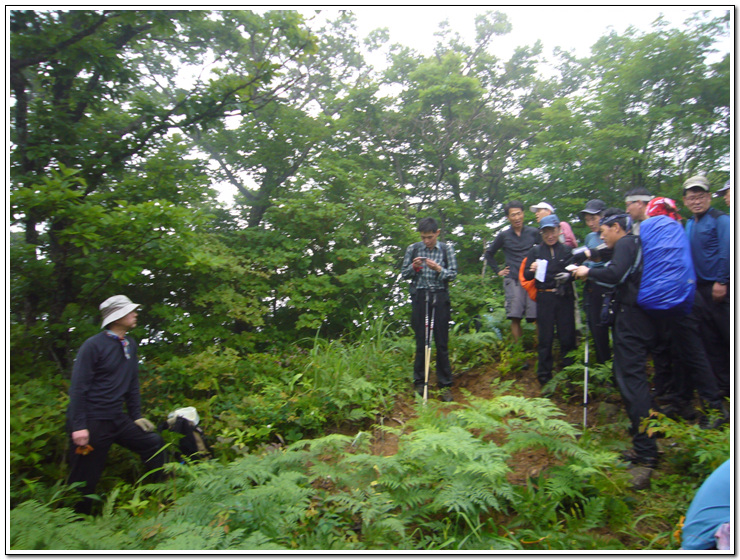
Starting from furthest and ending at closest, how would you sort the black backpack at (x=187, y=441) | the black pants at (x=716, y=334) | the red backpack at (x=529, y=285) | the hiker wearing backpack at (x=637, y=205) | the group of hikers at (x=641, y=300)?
1. the red backpack at (x=529, y=285)
2. the hiker wearing backpack at (x=637, y=205)
3. the black backpack at (x=187, y=441)
4. the black pants at (x=716, y=334)
5. the group of hikers at (x=641, y=300)

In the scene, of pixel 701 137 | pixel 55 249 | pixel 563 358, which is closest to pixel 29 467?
pixel 55 249

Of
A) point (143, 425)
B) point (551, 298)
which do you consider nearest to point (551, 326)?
point (551, 298)

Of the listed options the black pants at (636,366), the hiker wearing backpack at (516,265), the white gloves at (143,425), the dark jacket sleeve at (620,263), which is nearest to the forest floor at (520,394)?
the hiker wearing backpack at (516,265)

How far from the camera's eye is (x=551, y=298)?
16.9 feet

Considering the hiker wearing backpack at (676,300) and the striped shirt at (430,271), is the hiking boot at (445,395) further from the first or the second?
the hiker wearing backpack at (676,300)

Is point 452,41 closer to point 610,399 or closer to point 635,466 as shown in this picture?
point 610,399

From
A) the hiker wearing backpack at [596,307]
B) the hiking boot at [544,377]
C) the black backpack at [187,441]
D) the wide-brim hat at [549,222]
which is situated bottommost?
the black backpack at [187,441]

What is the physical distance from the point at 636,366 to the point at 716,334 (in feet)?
3.91

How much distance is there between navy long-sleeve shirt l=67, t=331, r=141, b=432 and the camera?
3.67 m

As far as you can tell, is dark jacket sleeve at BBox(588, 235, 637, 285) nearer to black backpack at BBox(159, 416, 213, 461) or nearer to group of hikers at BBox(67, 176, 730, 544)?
group of hikers at BBox(67, 176, 730, 544)

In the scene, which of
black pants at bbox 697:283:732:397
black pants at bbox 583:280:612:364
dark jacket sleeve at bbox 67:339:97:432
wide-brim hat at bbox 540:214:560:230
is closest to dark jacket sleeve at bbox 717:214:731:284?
black pants at bbox 697:283:732:397

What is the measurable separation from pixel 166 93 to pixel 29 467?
5871 millimetres

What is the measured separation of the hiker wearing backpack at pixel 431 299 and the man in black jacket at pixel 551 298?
1039 millimetres

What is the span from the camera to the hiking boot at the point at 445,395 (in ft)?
18.0
